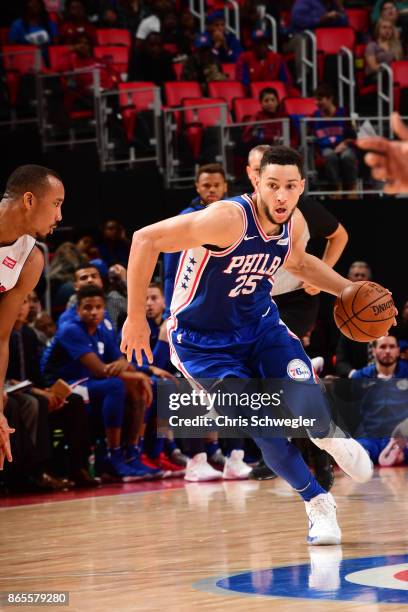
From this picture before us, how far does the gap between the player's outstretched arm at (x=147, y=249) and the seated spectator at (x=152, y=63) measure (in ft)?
32.9

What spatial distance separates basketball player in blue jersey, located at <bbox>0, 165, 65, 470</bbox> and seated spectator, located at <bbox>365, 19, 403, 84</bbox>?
10528 millimetres

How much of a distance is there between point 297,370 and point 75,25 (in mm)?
10748

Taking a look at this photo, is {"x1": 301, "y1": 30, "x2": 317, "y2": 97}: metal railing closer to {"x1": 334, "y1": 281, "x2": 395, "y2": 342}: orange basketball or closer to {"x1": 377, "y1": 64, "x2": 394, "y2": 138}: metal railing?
{"x1": 377, "y1": 64, "x2": 394, "y2": 138}: metal railing

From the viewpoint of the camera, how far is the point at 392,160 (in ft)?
12.5

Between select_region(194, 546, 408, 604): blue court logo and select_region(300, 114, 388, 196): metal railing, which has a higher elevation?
select_region(300, 114, 388, 196): metal railing

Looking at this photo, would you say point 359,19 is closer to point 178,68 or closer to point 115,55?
point 178,68

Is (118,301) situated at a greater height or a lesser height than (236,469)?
greater

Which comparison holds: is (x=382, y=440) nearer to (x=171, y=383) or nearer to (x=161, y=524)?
(x=171, y=383)


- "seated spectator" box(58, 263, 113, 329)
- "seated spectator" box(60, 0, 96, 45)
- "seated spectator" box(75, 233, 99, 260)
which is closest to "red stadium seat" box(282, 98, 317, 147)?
"seated spectator" box(75, 233, 99, 260)

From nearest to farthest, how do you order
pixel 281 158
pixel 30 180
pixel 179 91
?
1. pixel 30 180
2. pixel 281 158
3. pixel 179 91

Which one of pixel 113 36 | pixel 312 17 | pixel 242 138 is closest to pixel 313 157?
→ pixel 242 138

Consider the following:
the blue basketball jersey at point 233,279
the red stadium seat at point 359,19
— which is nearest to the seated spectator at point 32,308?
the blue basketball jersey at point 233,279

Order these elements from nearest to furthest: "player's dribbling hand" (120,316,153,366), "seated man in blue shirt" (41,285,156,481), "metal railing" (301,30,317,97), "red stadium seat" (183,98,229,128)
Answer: "player's dribbling hand" (120,316,153,366) < "seated man in blue shirt" (41,285,156,481) < "red stadium seat" (183,98,229,128) < "metal railing" (301,30,317,97)

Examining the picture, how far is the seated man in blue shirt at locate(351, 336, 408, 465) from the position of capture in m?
10.7
